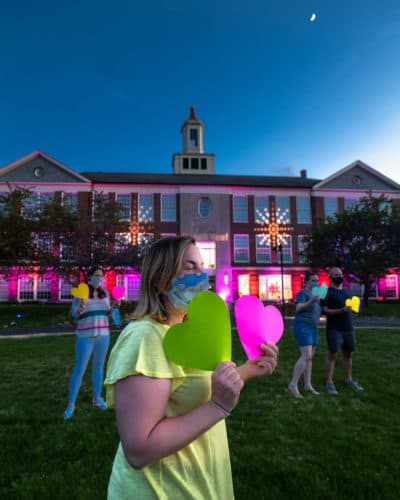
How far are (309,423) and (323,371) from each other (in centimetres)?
325

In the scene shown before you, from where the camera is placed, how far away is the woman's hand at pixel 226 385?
115 cm

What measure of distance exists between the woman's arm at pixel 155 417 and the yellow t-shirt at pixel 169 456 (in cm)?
5

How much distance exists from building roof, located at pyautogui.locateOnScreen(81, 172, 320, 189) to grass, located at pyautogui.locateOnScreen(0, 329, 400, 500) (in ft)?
92.1

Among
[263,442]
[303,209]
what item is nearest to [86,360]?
[263,442]

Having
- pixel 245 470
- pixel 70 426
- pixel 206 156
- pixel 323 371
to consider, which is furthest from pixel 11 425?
pixel 206 156

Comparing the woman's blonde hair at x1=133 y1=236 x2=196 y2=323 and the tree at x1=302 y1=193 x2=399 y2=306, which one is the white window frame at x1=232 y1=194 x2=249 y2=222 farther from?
the woman's blonde hair at x1=133 y1=236 x2=196 y2=323

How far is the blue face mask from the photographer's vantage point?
4.55ft

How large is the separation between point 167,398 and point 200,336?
0.26 metres

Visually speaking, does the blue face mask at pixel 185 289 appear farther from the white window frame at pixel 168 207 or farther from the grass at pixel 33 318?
the white window frame at pixel 168 207

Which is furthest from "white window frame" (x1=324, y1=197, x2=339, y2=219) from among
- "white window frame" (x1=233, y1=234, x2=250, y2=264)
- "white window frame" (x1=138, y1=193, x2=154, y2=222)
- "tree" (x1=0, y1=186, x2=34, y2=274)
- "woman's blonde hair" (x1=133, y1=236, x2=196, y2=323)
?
"woman's blonde hair" (x1=133, y1=236, x2=196, y2=323)

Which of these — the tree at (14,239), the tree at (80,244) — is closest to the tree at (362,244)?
the tree at (80,244)

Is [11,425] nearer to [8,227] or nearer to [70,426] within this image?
[70,426]

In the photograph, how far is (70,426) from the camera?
4.43 m

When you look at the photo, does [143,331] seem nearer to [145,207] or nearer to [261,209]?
[145,207]
